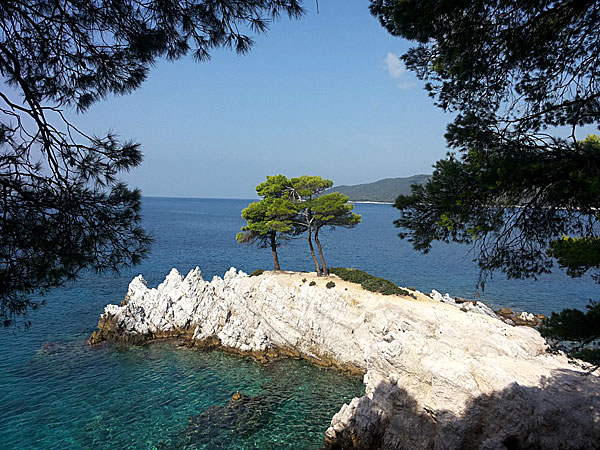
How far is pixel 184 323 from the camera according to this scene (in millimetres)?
26109

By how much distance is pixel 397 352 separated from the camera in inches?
549

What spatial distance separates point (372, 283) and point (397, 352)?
10760 mm

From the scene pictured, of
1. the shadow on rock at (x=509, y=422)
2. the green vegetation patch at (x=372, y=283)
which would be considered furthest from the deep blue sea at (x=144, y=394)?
the green vegetation patch at (x=372, y=283)

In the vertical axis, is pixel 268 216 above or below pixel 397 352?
A: above

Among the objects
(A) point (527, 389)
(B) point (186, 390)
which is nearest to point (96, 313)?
(B) point (186, 390)

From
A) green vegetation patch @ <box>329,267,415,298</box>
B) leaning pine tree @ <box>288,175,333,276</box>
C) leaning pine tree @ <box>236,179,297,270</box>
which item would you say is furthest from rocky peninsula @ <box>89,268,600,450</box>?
leaning pine tree @ <box>288,175,333,276</box>

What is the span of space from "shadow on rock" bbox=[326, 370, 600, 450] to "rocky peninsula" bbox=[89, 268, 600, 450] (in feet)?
0.09

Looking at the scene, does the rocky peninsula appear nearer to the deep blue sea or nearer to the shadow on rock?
the shadow on rock

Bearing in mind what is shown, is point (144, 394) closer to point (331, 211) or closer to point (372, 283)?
point (372, 283)

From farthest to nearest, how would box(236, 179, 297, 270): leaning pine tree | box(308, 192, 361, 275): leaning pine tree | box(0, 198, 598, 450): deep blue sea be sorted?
box(236, 179, 297, 270): leaning pine tree, box(308, 192, 361, 275): leaning pine tree, box(0, 198, 598, 450): deep blue sea

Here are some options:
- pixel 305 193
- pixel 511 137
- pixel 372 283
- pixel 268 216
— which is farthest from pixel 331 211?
pixel 511 137

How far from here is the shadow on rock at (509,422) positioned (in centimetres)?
1013

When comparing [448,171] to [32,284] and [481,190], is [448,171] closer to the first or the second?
[481,190]

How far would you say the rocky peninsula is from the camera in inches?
420
